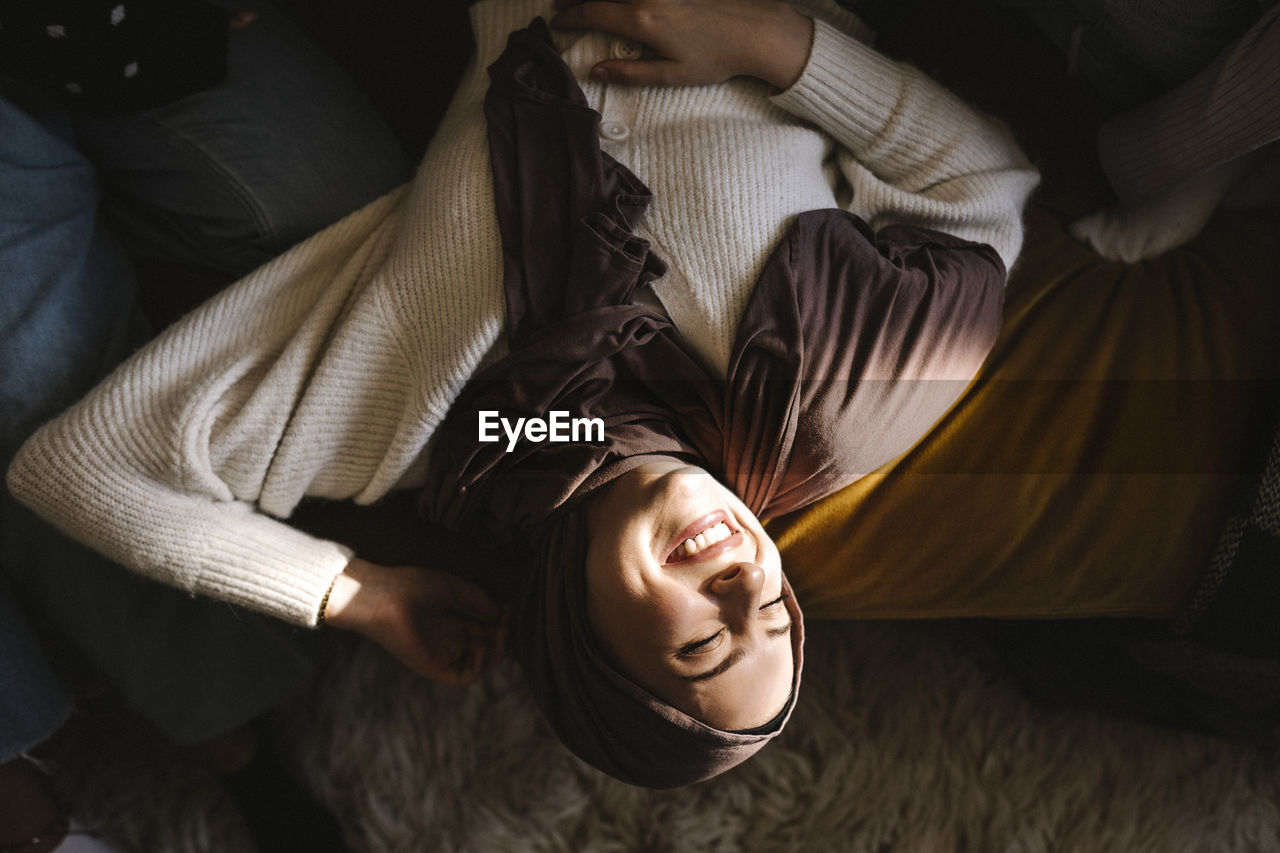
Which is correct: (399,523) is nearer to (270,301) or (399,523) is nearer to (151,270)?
(270,301)

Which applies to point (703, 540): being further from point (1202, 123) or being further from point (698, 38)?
point (1202, 123)

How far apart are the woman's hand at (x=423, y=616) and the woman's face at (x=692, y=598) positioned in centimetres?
21

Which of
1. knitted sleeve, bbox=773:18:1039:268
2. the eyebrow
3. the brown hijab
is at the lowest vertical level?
the eyebrow

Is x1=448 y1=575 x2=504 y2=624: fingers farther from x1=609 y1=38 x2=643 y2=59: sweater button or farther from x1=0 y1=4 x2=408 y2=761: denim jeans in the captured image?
x1=609 y1=38 x2=643 y2=59: sweater button

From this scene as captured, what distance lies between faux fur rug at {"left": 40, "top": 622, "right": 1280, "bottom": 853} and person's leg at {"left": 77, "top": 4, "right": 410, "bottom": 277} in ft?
1.78

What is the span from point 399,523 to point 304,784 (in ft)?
1.35

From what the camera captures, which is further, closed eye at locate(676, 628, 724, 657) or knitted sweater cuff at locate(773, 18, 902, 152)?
knitted sweater cuff at locate(773, 18, 902, 152)

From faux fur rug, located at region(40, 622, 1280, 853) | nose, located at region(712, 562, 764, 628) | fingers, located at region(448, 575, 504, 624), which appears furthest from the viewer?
faux fur rug, located at region(40, 622, 1280, 853)

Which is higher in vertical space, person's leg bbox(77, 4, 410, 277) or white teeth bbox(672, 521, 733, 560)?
person's leg bbox(77, 4, 410, 277)

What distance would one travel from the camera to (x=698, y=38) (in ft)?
2.44

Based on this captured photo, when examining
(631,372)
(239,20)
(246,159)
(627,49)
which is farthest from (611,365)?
(239,20)

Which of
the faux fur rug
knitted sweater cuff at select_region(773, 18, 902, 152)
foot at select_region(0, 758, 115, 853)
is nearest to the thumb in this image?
knitted sweater cuff at select_region(773, 18, 902, 152)

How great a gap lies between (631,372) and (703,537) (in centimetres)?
16

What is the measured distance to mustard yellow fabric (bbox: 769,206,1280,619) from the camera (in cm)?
76
